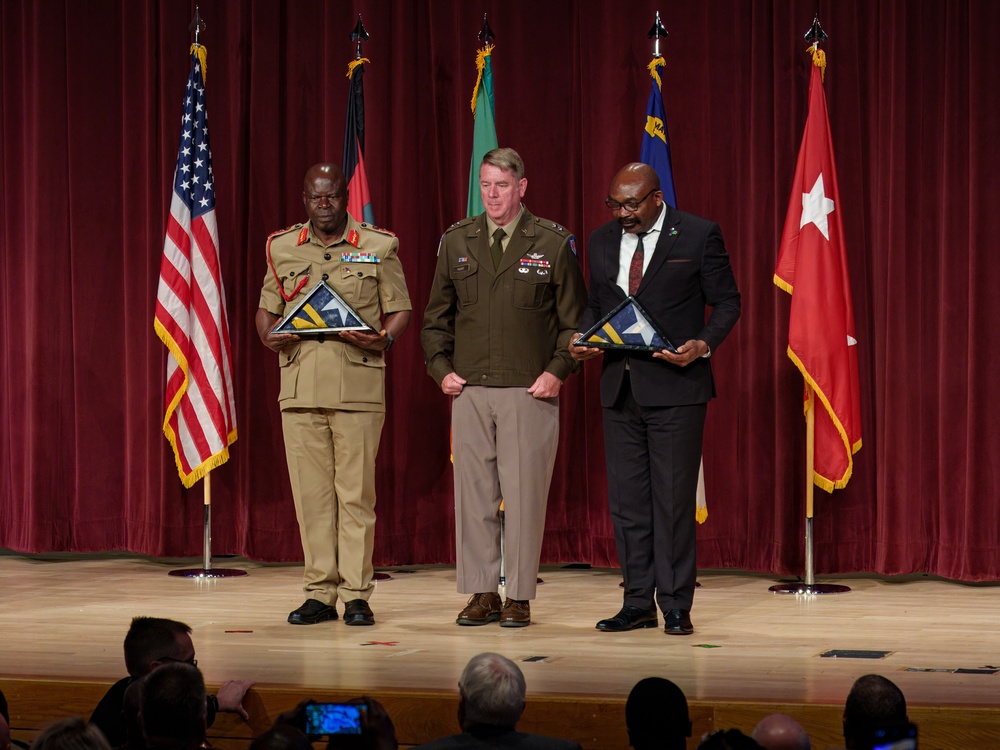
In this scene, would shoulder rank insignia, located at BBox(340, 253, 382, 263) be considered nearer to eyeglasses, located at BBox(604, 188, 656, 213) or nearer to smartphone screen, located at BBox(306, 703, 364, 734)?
eyeglasses, located at BBox(604, 188, 656, 213)

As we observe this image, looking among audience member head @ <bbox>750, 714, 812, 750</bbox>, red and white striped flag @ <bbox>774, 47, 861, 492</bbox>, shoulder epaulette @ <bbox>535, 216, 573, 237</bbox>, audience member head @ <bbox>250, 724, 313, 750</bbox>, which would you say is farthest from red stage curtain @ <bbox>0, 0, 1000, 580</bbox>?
audience member head @ <bbox>250, 724, 313, 750</bbox>

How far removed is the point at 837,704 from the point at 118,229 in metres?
4.90

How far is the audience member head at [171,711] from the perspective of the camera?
7.84ft

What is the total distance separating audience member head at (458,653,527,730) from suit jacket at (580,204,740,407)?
2.11 m

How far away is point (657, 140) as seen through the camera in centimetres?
595

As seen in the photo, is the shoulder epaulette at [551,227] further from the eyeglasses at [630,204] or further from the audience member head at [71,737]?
the audience member head at [71,737]

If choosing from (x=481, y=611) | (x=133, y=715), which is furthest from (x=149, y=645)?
(x=481, y=611)

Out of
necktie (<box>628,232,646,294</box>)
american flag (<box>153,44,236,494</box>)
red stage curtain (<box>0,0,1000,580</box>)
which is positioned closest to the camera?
necktie (<box>628,232,646,294</box>)

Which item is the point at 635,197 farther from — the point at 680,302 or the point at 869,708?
the point at 869,708

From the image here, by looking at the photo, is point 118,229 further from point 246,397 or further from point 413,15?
point 413,15

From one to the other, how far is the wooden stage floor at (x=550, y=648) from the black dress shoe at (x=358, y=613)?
2.7 inches

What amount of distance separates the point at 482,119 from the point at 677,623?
106 inches

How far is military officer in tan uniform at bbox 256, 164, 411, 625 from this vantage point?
4852mm

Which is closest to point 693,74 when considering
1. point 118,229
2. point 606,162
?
point 606,162
